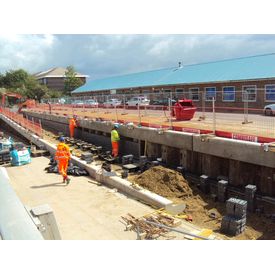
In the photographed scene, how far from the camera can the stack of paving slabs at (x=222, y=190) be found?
994 centimetres

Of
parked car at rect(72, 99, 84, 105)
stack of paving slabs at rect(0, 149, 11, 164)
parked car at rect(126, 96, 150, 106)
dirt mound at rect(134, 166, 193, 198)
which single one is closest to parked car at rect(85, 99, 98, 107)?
parked car at rect(72, 99, 84, 105)

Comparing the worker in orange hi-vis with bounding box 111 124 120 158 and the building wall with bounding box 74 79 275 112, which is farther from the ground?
the building wall with bounding box 74 79 275 112

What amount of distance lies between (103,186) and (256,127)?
6.11 m

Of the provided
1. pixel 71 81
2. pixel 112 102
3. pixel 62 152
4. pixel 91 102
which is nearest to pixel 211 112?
pixel 62 152

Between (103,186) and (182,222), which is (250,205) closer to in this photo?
(182,222)

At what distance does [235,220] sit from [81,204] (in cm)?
472

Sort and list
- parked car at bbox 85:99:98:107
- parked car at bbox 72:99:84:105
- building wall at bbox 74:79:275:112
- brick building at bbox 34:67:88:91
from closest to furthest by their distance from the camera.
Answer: building wall at bbox 74:79:275:112
parked car at bbox 85:99:98:107
parked car at bbox 72:99:84:105
brick building at bbox 34:67:88:91

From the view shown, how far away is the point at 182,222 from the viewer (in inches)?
336

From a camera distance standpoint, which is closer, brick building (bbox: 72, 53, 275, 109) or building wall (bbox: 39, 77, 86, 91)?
brick building (bbox: 72, 53, 275, 109)

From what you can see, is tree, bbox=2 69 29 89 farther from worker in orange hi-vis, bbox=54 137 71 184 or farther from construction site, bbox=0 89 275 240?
worker in orange hi-vis, bbox=54 137 71 184

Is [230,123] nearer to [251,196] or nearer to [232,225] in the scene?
[251,196]

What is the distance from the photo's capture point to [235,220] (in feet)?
26.1

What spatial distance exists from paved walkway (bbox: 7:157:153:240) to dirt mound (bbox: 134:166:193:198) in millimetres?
1088

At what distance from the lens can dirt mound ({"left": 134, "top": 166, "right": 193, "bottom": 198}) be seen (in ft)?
35.4
